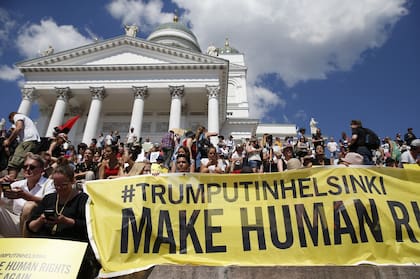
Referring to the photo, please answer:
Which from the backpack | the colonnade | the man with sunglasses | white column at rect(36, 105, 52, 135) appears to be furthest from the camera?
white column at rect(36, 105, 52, 135)

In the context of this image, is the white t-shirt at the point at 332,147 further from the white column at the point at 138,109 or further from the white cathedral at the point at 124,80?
the white column at the point at 138,109

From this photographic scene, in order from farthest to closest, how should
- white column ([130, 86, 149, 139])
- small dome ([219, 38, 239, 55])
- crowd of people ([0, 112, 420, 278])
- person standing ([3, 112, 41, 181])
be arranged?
1. small dome ([219, 38, 239, 55])
2. white column ([130, 86, 149, 139])
3. person standing ([3, 112, 41, 181])
4. crowd of people ([0, 112, 420, 278])

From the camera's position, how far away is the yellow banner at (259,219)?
12.2 ft

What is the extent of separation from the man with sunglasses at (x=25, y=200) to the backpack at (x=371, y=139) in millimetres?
6887

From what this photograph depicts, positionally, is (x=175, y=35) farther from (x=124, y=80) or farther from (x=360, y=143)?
(x=360, y=143)

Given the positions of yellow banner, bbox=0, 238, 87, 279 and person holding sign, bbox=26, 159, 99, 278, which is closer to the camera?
yellow banner, bbox=0, 238, 87, 279

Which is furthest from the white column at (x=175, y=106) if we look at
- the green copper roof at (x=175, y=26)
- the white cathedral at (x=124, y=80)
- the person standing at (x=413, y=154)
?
the green copper roof at (x=175, y=26)

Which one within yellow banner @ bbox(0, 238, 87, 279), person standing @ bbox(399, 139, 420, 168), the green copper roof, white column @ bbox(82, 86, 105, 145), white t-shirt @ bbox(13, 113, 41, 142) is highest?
the green copper roof

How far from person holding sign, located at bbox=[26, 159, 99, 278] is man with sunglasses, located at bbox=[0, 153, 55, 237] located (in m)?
0.25

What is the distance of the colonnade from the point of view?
26.8 m

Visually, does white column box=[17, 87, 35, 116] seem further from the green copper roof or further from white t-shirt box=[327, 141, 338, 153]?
white t-shirt box=[327, 141, 338, 153]

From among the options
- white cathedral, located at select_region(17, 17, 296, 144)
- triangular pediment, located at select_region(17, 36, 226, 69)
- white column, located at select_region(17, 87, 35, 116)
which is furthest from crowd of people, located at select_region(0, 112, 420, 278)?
white column, located at select_region(17, 87, 35, 116)

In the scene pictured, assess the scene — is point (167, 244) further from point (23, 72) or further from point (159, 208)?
point (23, 72)

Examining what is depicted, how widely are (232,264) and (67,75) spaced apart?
101 feet
